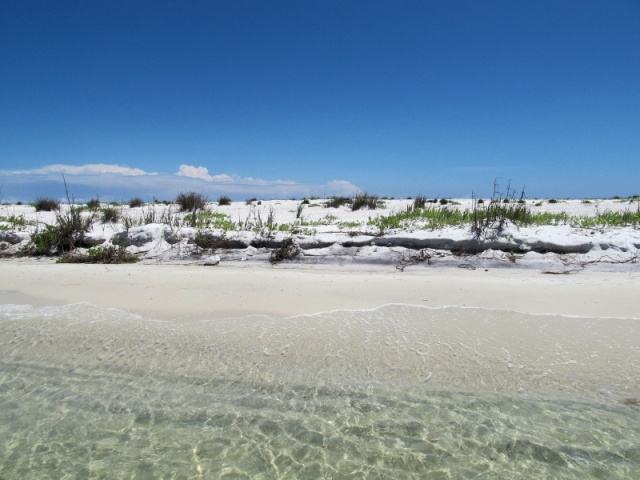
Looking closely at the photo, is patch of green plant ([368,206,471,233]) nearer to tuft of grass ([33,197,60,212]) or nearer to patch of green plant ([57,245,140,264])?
patch of green plant ([57,245,140,264])

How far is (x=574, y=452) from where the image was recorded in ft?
6.85

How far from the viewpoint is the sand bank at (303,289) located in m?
4.27

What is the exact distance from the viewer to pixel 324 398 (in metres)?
2.63

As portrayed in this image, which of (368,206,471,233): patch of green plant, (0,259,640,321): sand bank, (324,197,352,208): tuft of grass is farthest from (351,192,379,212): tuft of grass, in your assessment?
(0,259,640,321): sand bank

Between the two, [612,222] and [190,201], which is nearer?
[612,222]

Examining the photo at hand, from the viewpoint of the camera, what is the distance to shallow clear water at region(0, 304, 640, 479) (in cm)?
206

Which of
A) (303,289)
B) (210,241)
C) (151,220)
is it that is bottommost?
(303,289)

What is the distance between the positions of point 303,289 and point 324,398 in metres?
2.42

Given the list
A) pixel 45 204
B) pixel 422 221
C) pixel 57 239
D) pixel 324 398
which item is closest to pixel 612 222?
pixel 422 221

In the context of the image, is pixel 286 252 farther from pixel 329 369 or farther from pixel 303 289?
pixel 329 369

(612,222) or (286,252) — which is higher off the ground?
(612,222)

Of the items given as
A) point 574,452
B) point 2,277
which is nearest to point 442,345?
point 574,452

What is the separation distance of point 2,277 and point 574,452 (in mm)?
7407

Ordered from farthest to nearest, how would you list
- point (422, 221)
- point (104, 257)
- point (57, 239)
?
point (422, 221)
point (57, 239)
point (104, 257)
